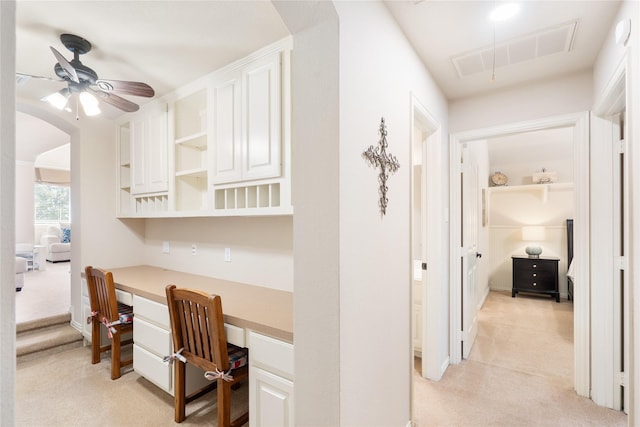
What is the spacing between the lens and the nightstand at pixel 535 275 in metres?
4.89

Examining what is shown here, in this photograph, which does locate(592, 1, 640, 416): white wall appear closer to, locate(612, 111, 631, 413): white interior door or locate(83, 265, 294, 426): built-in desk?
locate(612, 111, 631, 413): white interior door

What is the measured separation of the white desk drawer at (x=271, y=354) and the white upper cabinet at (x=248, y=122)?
0.99 metres

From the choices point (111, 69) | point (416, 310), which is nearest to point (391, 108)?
point (416, 310)

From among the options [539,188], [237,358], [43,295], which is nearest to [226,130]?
[237,358]

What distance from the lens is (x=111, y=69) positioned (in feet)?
7.59

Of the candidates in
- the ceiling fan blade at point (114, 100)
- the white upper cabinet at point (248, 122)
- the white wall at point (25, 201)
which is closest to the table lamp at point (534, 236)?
the white upper cabinet at point (248, 122)

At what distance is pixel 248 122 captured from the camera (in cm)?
210

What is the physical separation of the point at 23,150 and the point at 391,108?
7523 mm

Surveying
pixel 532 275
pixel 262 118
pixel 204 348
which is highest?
pixel 262 118

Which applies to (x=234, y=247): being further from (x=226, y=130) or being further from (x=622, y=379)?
(x=622, y=379)

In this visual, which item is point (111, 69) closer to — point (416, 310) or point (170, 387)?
point (170, 387)

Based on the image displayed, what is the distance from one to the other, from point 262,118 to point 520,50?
175 centimetres

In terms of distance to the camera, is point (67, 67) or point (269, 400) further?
point (67, 67)

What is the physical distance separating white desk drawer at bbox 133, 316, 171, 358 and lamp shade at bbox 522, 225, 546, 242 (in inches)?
224
